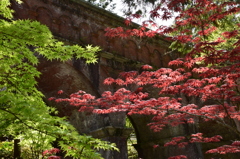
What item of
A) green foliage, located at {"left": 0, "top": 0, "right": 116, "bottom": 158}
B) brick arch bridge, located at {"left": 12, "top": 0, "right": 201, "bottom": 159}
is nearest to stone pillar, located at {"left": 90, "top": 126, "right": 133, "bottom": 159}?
brick arch bridge, located at {"left": 12, "top": 0, "right": 201, "bottom": 159}

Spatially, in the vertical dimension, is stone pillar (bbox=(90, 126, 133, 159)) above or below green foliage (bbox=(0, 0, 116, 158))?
below

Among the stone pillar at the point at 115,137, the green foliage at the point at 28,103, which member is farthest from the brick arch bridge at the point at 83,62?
the green foliage at the point at 28,103

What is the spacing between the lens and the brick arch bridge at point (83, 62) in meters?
6.33

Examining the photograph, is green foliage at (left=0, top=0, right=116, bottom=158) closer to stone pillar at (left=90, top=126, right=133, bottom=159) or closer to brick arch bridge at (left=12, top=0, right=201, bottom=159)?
brick arch bridge at (left=12, top=0, right=201, bottom=159)

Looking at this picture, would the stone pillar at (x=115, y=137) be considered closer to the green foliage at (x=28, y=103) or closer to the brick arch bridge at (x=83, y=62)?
the brick arch bridge at (x=83, y=62)

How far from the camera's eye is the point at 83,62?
666cm

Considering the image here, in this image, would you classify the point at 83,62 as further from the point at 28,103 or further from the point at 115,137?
the point at 28,103

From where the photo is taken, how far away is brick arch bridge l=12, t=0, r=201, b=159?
633 cm

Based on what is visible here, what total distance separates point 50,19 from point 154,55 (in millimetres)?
4180

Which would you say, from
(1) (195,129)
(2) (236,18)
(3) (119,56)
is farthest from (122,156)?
(2) (236,18)

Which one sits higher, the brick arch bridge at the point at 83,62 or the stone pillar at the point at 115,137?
the brick arch bridge at the point at 83,62

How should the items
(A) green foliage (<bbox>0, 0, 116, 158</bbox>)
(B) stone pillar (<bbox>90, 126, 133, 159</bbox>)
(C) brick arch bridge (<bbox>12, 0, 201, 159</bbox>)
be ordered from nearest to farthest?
(A) green foliage (<bbox>0, 0, 116, 158</bbox>) < (B) stone pillar (<bbox>90, 126, 133, 159</bbox>) < (C) brick arch bridge (<bbox>12, 0, 201, 159</bbox>)

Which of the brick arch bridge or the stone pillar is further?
the brick arch bridge

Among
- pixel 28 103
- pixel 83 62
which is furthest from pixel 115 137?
pixel 28 103
